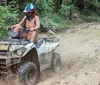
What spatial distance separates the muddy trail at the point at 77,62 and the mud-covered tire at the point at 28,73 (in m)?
0.19

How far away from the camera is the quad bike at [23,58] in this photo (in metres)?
6.50

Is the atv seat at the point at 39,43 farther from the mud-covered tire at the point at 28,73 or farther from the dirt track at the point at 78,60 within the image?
the dirt track at the point at 78,60

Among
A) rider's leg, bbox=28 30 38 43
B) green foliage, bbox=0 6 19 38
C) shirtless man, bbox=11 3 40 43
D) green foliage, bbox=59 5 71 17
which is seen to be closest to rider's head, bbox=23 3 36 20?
shirtless man, bbox=11 3 40 43

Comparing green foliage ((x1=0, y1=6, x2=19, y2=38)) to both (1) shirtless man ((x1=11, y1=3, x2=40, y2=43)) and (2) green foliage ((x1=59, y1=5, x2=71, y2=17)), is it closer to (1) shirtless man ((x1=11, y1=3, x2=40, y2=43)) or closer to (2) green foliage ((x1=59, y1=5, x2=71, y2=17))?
(1) shirtless man ((x1=11, y1=3, x2=40, y2=43))

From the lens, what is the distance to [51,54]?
8.41m

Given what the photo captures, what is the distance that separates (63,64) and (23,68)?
305 centimetres

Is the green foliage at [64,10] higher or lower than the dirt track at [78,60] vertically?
lower

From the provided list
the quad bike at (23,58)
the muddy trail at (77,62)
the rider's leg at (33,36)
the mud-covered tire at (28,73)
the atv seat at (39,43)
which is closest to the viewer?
the quad bike at (23,58)

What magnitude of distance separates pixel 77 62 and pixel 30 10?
2903mm

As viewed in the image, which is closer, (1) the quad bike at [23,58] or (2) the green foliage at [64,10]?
(1) the quad bike at [23,58]

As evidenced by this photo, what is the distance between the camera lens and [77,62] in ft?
32.2

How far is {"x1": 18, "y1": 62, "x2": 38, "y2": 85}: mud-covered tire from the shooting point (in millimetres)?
6623

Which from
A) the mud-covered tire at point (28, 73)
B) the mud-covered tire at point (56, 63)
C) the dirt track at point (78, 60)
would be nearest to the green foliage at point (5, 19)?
the dirt track at point (78, 60)

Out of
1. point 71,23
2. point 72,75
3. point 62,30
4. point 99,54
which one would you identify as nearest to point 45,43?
point 72,75
